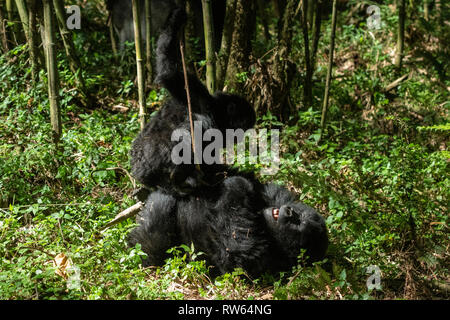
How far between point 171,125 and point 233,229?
1.04 meters

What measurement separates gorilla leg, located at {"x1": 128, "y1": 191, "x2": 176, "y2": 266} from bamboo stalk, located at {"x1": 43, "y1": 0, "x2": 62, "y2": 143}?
172cm

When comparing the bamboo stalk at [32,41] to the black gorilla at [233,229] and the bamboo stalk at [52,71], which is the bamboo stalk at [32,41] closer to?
the bamboo stalk at [52,71]

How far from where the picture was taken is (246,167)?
4773 mm

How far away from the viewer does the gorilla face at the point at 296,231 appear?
3773 mm

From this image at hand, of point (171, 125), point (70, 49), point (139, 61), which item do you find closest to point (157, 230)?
point (171, 125)

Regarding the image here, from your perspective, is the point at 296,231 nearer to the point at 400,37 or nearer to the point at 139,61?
the point at 139,61

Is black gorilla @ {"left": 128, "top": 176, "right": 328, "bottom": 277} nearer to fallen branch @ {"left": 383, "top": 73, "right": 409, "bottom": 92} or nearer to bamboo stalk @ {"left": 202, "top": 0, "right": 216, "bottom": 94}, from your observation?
bamboo stalk @ {"left": 202, "top": 0, "right": 216, "bottom": 94}

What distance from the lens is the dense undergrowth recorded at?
346 cm

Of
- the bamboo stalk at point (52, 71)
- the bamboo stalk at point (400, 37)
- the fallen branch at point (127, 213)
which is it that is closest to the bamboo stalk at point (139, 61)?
the fallen branch at point (127, 213)
